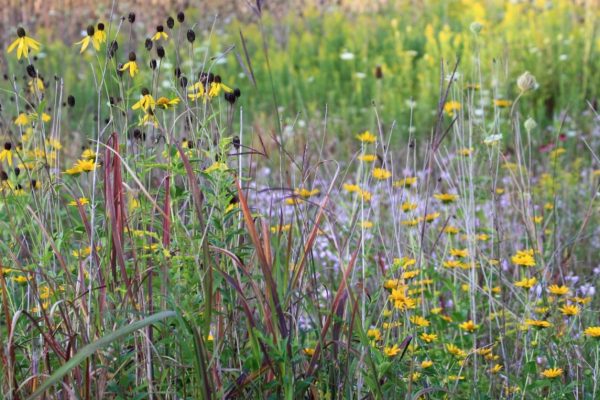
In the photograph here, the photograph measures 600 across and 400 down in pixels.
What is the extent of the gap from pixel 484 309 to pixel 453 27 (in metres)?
4.67

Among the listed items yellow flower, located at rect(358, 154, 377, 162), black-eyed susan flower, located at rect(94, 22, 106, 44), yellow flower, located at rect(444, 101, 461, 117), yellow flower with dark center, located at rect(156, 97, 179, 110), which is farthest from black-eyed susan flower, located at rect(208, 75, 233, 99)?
yellow flower, located at rect(444, 101, 461, 117)

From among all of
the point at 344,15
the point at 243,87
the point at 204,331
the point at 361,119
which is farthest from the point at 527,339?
the point at 344,15

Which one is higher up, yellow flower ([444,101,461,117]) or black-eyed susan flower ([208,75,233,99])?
black-eyed susan flower ([208,75,233,99])

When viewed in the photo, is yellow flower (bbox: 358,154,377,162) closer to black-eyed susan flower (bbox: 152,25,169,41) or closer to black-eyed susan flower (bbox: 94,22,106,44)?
black-eyed susan flower (bbox: 152,25,169,41)

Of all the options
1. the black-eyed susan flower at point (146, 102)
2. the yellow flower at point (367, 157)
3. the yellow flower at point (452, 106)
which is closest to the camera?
the black-eyed susan flower at point (146, 102)

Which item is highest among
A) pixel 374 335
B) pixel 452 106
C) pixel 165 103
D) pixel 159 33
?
pixel 159 33

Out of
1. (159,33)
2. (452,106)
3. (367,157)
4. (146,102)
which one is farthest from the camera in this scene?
(452,106)

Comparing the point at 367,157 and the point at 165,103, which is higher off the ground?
the point at 165,103

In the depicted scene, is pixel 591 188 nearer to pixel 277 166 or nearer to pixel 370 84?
pixel 277 166

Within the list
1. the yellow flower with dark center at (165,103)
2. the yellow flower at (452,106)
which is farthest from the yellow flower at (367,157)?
the yellow flower with dark center at (165,103)

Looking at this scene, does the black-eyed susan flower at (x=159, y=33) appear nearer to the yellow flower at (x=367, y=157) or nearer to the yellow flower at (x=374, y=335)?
the yellow flower at (x=367, y=157)

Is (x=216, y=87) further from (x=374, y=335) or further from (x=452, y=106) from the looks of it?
(x=452, y=106)

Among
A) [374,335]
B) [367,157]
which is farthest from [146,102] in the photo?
[367,157]

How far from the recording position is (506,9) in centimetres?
762
